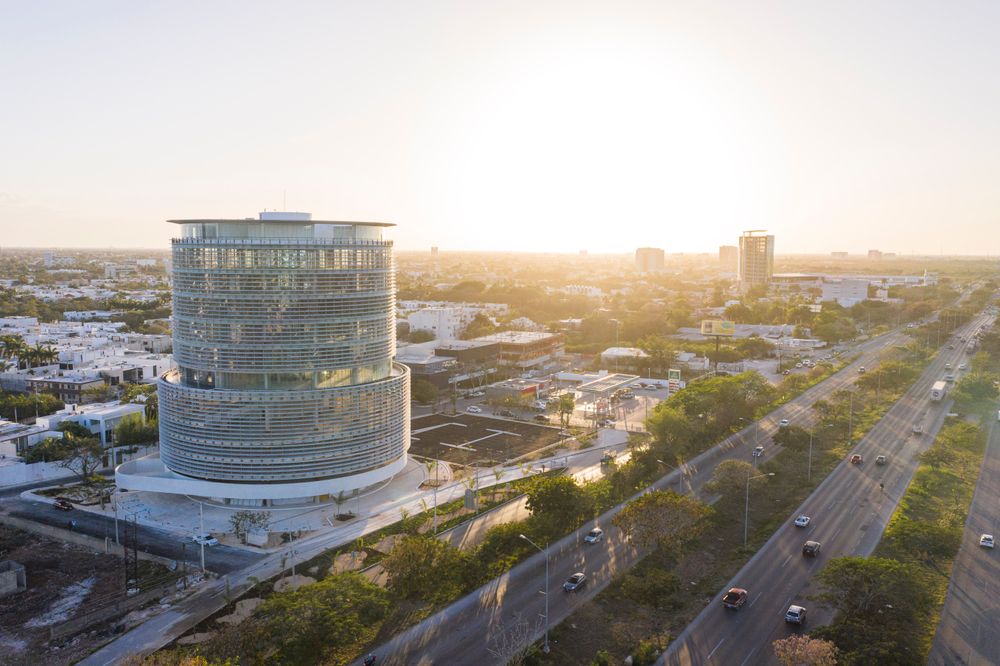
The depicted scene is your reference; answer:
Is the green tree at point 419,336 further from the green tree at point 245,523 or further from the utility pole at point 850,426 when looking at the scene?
the green tree at point 245,523

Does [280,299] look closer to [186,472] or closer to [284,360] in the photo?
[284,360]

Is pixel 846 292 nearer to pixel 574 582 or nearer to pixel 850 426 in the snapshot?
pixel 850 426

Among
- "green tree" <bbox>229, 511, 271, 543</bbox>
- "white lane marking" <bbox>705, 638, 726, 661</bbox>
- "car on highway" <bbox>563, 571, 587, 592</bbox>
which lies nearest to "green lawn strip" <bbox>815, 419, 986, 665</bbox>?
"white lane marking" <bbox>705, 638, 726, 661</bbox>

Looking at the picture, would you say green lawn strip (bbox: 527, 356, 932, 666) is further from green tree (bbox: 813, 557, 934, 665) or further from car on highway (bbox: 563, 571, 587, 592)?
green tree (bbox: 813, 557, 934, 665)

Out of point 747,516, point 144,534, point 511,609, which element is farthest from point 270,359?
point 747,516

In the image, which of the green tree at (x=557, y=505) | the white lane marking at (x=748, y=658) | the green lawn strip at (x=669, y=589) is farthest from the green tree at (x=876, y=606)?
the green tree at (x=557, y=505)

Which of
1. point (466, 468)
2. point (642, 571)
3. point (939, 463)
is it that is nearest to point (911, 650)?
point (642, 571)
